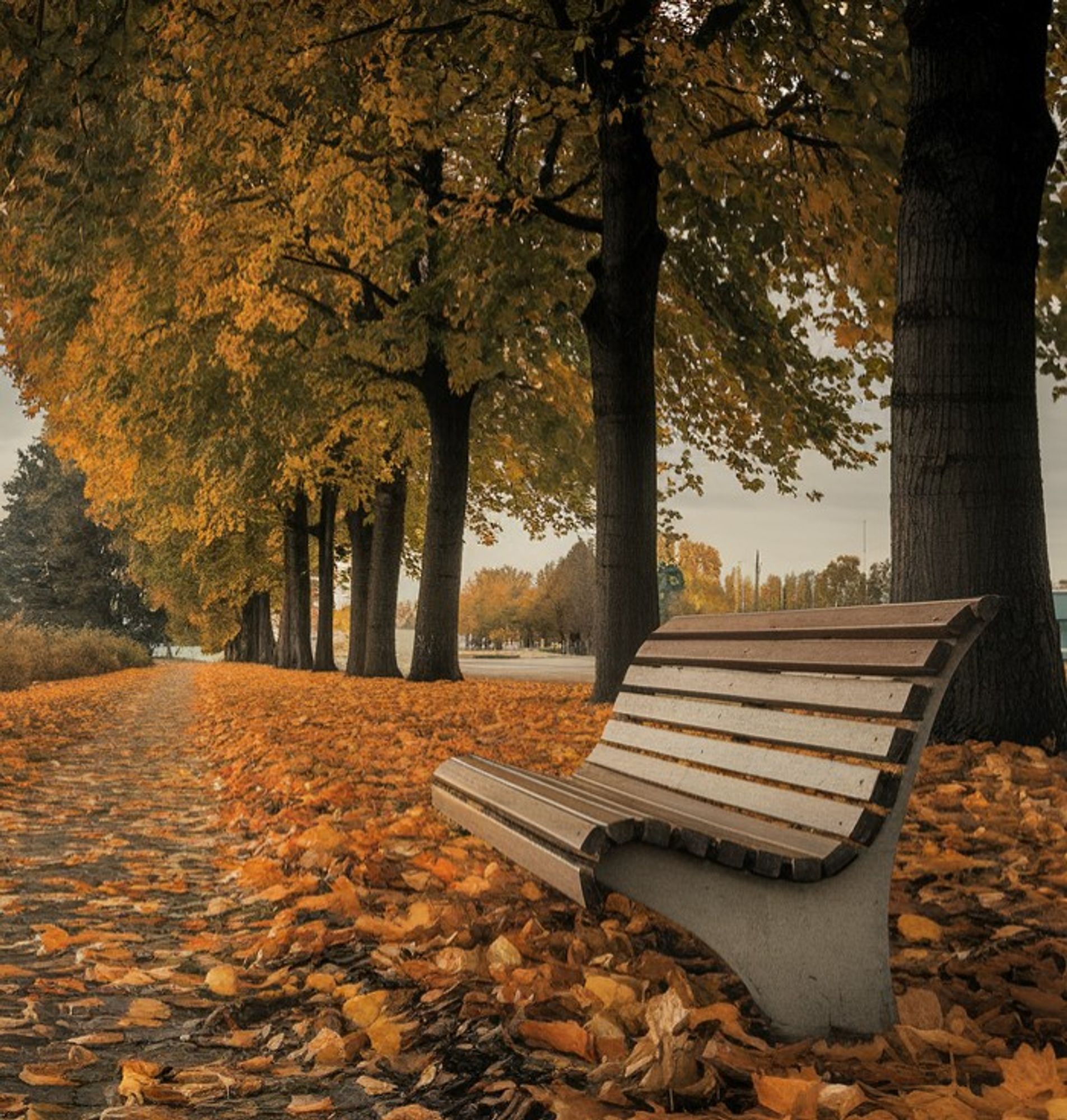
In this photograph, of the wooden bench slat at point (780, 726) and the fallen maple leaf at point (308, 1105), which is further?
the wooden bench slat at point (780, 726)

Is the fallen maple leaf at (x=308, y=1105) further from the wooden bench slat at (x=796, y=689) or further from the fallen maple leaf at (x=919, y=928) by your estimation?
the fallen maple leaf at (x=919, y=928)

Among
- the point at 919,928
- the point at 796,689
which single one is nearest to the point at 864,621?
the point at 796,689

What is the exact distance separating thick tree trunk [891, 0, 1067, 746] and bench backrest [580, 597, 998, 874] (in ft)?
8.04

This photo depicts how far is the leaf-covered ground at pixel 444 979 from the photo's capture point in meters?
2.39

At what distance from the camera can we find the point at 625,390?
9.68 meters

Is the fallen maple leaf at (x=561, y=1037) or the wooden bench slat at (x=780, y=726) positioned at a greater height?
the wooden bench slat at (x=780, y=726)

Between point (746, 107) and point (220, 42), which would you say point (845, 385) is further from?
point (220, 42)

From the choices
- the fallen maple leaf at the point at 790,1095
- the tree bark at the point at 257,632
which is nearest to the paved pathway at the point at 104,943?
the fallen maple leaf at the point at 790,1095

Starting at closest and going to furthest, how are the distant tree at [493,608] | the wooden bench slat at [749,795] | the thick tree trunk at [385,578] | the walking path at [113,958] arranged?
the walking path at [113,958]
the wooden bench slat at [749,795]
the thick tree trunk at [385,578]
the distant tree at [493,608]

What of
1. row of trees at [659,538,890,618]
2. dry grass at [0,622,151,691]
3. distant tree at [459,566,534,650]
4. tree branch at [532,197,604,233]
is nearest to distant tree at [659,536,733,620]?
row of trees at [659,538,890,618]

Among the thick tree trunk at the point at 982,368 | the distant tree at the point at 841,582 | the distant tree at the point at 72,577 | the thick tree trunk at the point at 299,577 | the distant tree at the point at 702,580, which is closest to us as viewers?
the thick tree trunk at the point at 982,368

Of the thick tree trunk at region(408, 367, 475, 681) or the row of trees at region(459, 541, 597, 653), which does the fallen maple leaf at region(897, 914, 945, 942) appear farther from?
the row of trees at region(459, 541, 597, 653)

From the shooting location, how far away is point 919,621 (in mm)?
2639

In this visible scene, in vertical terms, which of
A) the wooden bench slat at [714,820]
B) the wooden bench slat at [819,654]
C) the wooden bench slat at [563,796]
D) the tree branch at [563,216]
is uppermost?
the tree branch at [563,216]
